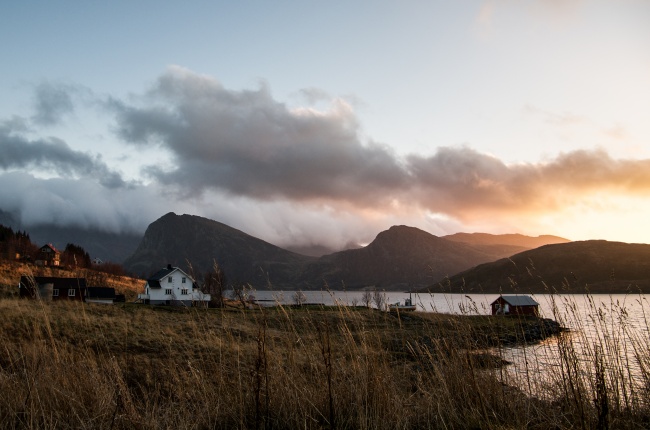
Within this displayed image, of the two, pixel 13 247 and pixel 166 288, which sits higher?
pixel 13 247

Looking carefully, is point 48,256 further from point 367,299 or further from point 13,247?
point 367,299

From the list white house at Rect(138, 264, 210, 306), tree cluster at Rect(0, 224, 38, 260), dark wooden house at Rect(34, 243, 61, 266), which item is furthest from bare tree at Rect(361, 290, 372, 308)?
dark wooden house at Rect(34, 243, 61, 266)

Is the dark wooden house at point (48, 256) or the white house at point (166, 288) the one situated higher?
the dark wooden house at point (48, 256)

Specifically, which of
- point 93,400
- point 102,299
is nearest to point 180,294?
point 102,299

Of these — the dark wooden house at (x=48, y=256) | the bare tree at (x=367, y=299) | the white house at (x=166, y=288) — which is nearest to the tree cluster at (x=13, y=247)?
the dark wooden house at (x=48, y=256)

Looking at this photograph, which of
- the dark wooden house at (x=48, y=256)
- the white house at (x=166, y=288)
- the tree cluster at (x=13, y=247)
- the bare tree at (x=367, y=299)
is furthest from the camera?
the dark wooden house at (x=48, y=256)

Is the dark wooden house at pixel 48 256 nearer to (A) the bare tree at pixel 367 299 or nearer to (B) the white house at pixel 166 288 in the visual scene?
(B) the white house at pixel 166 288

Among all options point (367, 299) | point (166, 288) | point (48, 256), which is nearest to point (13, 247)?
point (48, 256)

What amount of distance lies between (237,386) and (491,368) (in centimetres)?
373

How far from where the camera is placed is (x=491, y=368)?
6.07m

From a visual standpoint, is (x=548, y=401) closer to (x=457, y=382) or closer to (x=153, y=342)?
(x=457, y=382)

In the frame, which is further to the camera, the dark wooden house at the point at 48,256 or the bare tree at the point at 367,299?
the dark wooden house at the point at 48,256

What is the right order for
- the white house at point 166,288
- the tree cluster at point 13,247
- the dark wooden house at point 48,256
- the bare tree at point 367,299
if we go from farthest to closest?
the dark wooden house at point 48,256 < the tree cluster at point 13,247 < the white house at point 166,288 < the bare tree at point 367,299

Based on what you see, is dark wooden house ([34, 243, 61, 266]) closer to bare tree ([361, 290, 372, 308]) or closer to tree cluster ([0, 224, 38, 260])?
tree cluster ([0, 224, 38, 260])
